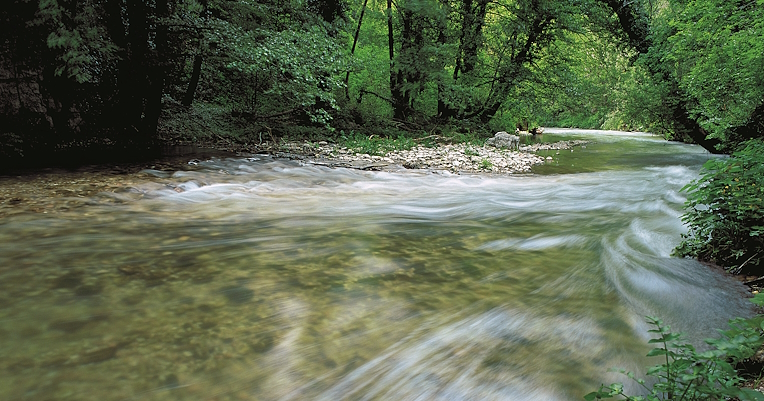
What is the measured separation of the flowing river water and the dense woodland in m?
2.81

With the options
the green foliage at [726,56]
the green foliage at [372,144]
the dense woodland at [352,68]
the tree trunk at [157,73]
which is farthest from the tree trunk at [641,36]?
the tree trunk at [157,73]

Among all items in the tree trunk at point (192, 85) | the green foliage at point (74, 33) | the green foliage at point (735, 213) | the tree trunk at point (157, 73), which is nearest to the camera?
the green foliage at point (735, 213)

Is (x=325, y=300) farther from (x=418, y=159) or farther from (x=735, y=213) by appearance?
(x=418, y=159)

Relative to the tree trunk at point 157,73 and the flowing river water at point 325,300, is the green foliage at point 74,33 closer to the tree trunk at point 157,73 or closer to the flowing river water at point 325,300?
the tree trunk at point 157,73

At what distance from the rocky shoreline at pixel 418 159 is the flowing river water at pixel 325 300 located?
3837 mm

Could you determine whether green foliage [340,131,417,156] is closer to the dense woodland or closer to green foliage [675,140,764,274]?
the dense woodland

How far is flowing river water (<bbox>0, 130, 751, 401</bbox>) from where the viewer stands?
2.08 metres

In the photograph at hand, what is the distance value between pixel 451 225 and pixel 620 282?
202cm

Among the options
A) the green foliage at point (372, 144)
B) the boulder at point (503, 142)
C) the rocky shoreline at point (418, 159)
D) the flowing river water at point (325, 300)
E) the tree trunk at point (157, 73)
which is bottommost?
the flowing river water at point (325, 300)

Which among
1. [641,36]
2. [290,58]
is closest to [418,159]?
[290,58]

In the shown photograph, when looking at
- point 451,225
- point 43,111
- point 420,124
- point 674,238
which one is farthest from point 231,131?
point 674,238

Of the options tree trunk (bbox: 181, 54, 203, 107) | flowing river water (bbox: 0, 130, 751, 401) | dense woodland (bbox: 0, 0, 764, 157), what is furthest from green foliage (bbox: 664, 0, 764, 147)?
tree trunk (bbox: 181, 54, 203, 107)

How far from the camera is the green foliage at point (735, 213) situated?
327 cm

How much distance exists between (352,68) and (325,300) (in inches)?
366
